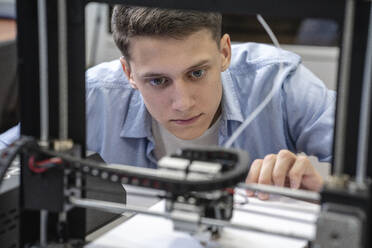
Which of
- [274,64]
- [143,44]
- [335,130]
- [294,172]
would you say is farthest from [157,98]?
[335,130]

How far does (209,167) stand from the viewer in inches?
23.8

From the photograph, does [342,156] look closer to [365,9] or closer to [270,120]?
[365,9]

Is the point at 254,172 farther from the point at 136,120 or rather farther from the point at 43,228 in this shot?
the point at 136,120

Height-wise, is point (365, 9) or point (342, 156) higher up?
point (365, 9)

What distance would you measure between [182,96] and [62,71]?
0.50 meters

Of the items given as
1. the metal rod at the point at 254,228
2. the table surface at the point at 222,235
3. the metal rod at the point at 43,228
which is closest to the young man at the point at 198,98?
the table surface at the point at 222,235

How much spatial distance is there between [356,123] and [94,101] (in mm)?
1223

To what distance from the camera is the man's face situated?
3.62 feet

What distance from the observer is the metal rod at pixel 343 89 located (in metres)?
0.53

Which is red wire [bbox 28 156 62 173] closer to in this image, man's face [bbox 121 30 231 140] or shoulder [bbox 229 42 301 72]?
man's face [bbox 121 30 231 140]

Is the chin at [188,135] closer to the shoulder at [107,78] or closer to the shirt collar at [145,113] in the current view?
the shirt collar at [145,113]

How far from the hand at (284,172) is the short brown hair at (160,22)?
1.26ft

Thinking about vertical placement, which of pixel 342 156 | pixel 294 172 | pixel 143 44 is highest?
pixel 143 44

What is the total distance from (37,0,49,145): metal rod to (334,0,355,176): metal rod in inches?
15.9
